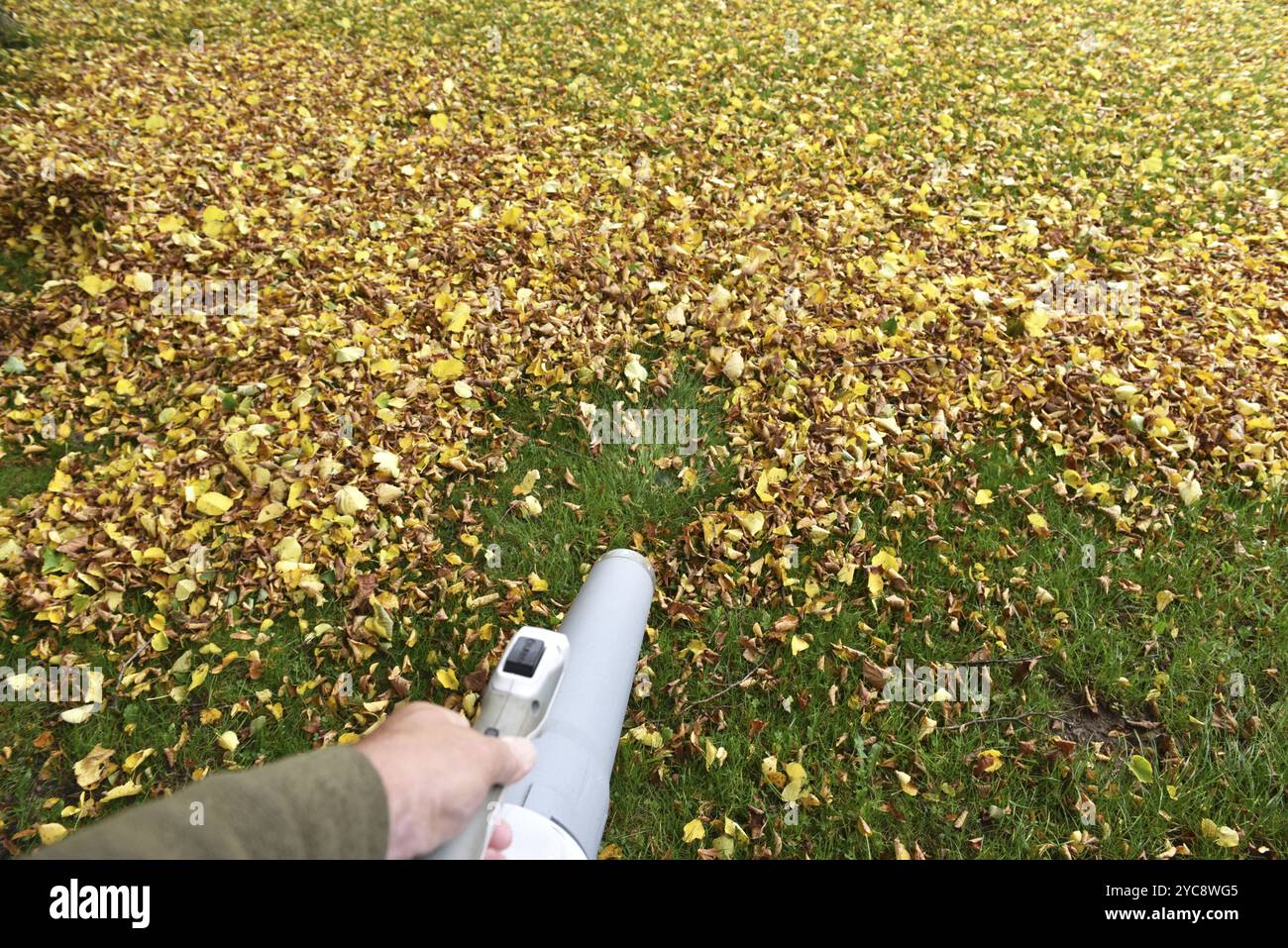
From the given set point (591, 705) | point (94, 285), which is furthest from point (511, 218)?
point (591, 705)

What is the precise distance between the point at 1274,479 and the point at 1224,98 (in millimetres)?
5104

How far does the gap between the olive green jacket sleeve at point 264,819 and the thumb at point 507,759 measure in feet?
0.91

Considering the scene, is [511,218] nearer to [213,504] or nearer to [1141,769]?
[213,504]

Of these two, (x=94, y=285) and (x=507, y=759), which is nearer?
(x=507, y=759)

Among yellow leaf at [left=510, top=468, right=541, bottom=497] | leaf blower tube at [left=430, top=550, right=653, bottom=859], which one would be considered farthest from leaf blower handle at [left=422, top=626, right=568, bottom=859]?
yellow leaf at [left=510, top=468, right=541, bottom=497]

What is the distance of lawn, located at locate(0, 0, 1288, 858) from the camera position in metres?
2.95

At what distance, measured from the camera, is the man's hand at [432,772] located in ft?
4.06

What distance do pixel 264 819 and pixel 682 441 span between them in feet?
10.5

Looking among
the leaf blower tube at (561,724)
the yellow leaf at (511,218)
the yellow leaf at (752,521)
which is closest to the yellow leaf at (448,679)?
the leaf blower tube at (561,724)

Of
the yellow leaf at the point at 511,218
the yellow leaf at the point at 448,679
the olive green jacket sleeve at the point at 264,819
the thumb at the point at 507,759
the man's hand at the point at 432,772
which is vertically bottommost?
the yellow leaf at the point at 448,679

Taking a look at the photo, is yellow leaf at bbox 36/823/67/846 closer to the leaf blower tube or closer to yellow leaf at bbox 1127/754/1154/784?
the leaf blower tube

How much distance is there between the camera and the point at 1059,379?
420 cm

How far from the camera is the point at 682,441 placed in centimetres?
408

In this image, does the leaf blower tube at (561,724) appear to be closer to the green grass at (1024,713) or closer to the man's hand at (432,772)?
the man's hand at (432,772)
